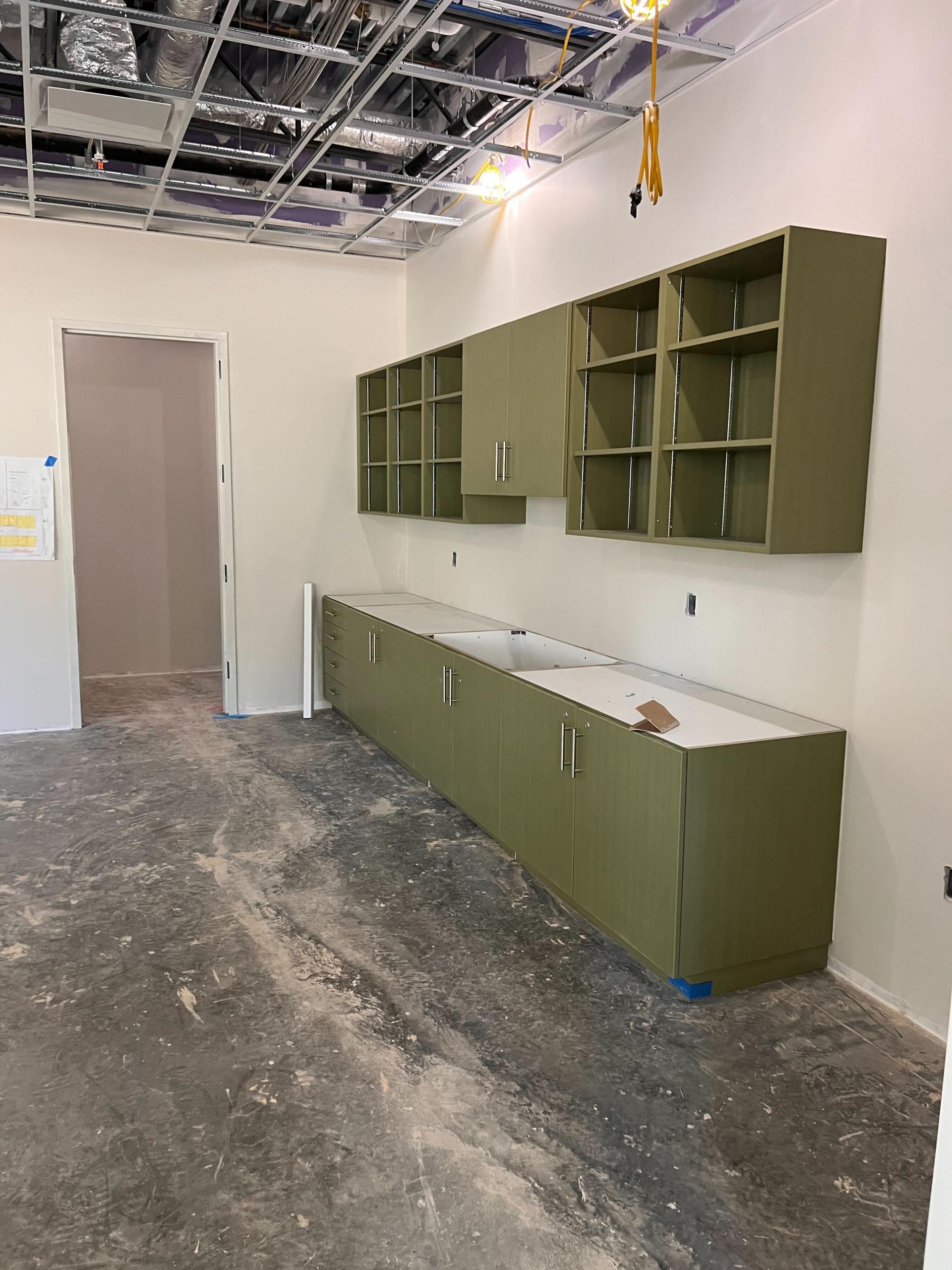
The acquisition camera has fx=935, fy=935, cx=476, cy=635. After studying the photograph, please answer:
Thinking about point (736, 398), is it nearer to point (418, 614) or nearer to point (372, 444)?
point (418, 614)

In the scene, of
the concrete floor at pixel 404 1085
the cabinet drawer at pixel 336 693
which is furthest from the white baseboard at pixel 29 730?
the concrete floor at pixel 404 1085

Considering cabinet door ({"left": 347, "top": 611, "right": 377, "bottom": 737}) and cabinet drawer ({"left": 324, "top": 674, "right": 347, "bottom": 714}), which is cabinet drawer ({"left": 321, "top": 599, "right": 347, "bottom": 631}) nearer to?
cabinet door ({"left": 347, "top": 611, "right": 377, "bottom": 737})

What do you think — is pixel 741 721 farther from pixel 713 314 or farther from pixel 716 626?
pixel 713 314

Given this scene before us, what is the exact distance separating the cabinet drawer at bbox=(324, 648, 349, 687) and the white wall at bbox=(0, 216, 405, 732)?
0.32 m

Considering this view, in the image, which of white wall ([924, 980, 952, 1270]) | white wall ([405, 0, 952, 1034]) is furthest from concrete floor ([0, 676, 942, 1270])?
white wall ([924, 980, 952, 1270])

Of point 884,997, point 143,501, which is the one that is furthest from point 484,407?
point 143,501

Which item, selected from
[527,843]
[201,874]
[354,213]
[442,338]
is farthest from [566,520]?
[354,213]

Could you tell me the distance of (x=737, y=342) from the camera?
2.88 metres

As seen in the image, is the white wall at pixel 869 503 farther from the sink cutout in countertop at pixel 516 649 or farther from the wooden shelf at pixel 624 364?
the sink cutout in countertop at pixel 516 649

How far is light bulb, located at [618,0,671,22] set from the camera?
2.70 meters

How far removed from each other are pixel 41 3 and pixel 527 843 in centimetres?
327

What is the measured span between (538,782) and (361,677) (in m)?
2.23

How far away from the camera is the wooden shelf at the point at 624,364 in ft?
10.8

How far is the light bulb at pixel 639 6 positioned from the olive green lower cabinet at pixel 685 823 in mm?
2091
